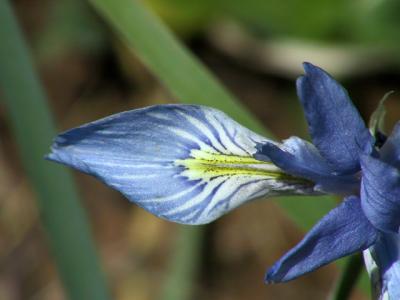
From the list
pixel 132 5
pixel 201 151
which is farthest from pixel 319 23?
pixel 201 151

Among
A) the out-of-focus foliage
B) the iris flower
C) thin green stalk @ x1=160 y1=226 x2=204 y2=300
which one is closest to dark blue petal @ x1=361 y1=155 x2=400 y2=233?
the iris flower

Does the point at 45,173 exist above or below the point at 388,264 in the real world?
above

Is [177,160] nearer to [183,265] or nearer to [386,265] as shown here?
[386,265]

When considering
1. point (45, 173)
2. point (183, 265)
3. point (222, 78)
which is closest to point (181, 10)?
point (222, 78)

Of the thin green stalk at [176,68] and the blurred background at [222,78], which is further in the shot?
the blurred background at [222,78]

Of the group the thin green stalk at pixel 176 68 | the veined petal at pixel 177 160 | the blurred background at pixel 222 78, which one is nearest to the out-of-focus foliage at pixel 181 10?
the blurred background at pixel 222 78

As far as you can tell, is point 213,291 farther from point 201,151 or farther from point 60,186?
point 201,151

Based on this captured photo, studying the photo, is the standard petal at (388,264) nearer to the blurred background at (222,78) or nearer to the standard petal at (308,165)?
the standard petal at (308,165)
